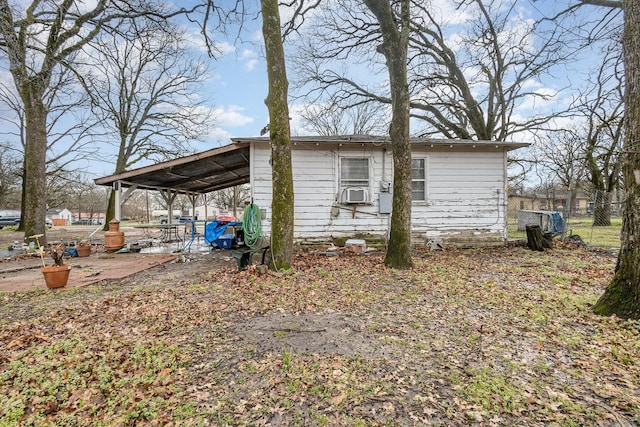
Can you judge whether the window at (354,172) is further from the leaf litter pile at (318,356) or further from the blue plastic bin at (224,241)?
the leaf litter pile at (318,356)

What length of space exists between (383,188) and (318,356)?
21.8 feet

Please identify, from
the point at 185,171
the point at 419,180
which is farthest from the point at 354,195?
the point at 185,171

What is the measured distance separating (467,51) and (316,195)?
40.5 feet

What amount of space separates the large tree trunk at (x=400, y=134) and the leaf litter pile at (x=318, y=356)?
1.25 m

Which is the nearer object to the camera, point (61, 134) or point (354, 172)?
point (354, 172)

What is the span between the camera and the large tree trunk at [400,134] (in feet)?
19.4

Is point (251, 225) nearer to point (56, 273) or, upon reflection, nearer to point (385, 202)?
point (56, 273)

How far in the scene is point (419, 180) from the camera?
899 centimetres

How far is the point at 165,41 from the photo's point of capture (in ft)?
32.4

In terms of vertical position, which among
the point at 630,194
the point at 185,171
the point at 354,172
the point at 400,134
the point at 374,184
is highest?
the point at 400,134

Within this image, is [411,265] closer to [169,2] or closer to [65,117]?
[169,2]

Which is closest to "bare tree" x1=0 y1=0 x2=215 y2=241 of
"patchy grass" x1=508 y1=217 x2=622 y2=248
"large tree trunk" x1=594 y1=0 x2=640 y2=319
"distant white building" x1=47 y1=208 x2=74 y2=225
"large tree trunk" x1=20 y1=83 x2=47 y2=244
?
"large tree trunk" x1=20 y1=83 x2=47 y2=244

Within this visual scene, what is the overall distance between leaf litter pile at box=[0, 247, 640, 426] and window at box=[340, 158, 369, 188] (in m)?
4.39

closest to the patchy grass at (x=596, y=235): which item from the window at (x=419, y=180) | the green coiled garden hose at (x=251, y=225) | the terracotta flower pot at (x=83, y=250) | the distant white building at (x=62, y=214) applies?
the window at (x=419, y=180)
